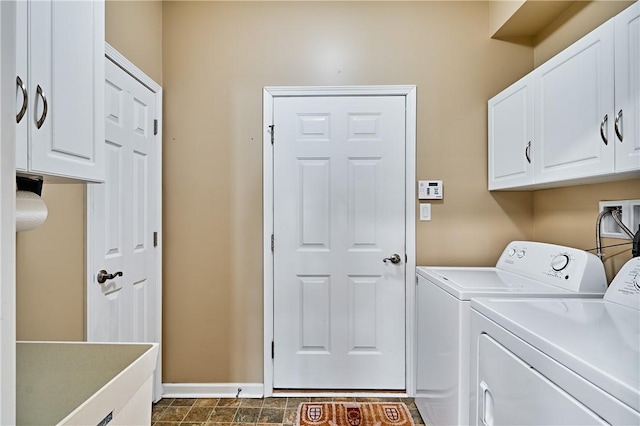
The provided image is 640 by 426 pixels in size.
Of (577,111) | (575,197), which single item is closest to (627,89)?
(577,111)

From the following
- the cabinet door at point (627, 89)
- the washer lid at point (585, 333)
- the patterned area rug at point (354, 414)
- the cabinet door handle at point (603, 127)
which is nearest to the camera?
the washer lid at point (585, 333)

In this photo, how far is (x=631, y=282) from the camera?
51.3 inches

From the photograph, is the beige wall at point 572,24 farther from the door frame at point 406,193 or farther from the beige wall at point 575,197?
the door frame at point 406,193

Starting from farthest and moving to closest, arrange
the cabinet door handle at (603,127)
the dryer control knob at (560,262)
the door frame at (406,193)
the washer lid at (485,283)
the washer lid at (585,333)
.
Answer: the door frame at (406,193) < the dryer control knob at (560,262) < the washer lid at (485,283) < the cabinet door handle at (603,127) < the washer lid at (585,333)

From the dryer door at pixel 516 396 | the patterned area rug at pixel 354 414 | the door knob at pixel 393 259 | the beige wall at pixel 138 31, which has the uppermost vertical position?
the beige wall at pixel 138 31

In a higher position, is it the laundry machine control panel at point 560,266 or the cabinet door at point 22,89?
the cabinet door at point 22,89

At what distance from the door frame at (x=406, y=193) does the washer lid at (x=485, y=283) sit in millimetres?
226

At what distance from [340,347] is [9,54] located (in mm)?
2197

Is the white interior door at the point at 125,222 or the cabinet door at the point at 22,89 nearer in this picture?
the cabinet door at the point at 22,89

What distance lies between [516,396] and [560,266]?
849mm

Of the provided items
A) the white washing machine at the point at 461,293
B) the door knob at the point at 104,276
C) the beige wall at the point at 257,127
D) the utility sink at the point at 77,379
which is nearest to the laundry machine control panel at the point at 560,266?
the white washing machine at the point at 461,293

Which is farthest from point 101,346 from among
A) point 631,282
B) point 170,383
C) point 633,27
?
point 633,27

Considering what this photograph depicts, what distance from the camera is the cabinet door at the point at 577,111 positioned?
4.27 ft

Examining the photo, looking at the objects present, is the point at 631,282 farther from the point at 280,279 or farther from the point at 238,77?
the point at 238,77
